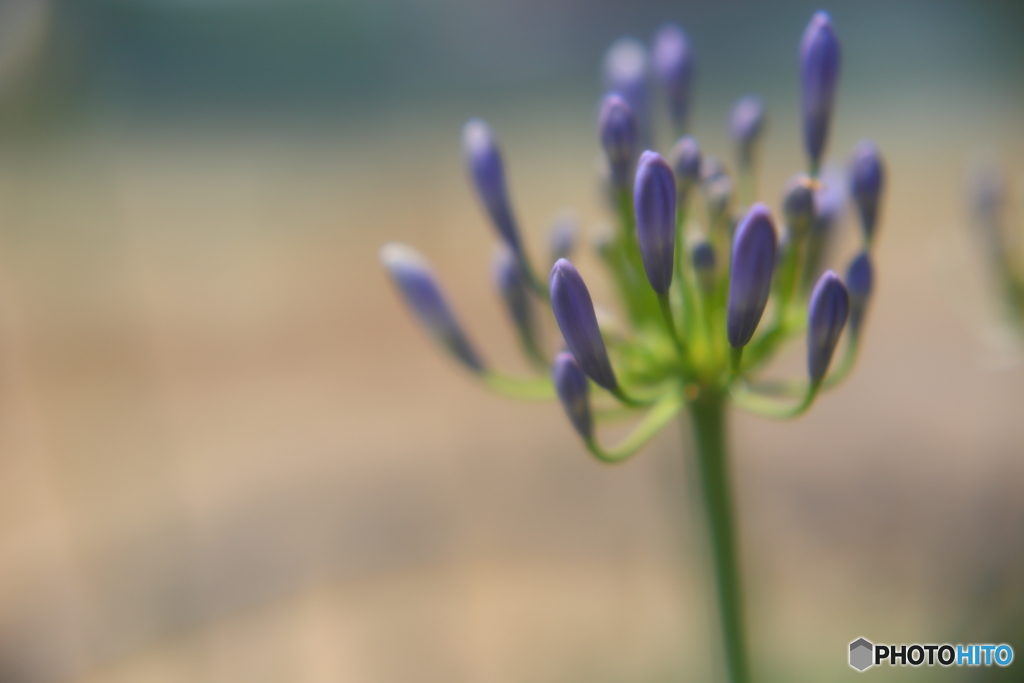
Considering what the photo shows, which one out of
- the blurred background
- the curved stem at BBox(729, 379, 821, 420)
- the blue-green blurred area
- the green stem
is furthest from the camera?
the blue-green blurred area

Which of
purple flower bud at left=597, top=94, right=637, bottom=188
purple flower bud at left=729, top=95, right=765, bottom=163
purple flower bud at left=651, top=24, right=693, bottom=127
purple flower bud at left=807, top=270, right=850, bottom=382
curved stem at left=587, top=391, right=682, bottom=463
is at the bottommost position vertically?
curved stem at left=587, top=391, right=682, bottom=463

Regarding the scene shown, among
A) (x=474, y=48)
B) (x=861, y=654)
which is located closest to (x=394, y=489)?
(x=861, y=654)

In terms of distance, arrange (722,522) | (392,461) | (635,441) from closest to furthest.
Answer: (635,441) < (722,522) < (392,461)

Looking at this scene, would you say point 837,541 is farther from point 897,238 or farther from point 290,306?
point 290,306

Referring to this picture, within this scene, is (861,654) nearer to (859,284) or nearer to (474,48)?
(859,284)

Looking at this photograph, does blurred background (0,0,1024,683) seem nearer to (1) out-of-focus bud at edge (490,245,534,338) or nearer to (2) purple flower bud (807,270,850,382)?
(1) out-of-focus bud at edge (490,245,534,338)

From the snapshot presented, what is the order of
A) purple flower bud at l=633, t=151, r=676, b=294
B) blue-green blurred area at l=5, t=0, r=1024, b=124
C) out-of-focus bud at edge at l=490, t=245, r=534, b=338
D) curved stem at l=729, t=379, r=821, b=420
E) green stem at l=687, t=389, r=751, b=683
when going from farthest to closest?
blue-green blurred area at l=5, t=0, r=1024, b=124
out-of-focus bud at edge at l=490, t=245, r=534, b=338
green stem at l=687, t=389, r=751, b=683
curved stem at l=729, t=379, r=821, b=420
purple flower bud at l=633, t=151, r=676, b=294

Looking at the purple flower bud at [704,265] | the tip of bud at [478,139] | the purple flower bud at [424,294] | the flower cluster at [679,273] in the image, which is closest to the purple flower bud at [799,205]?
the flower cluster at [679,273]

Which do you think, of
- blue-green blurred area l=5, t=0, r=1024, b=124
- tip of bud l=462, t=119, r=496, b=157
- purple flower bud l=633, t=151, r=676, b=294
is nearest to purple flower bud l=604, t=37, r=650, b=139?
tip of bud l=462, t=119, r=496, b=157
